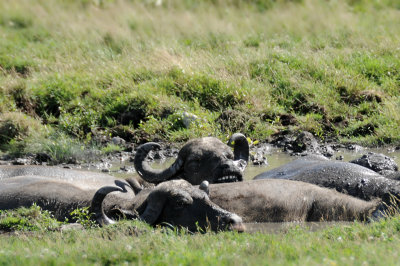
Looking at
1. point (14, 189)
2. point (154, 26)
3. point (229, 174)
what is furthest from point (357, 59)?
point (14, 189)

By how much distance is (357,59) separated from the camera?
18.2 meters

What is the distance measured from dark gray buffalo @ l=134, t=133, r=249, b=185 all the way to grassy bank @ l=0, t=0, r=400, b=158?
4422mm

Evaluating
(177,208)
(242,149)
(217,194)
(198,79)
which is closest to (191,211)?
(177,208)

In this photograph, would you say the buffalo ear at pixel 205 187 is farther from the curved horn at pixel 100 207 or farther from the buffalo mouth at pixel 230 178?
the buffalo mouth at pixel 230 178

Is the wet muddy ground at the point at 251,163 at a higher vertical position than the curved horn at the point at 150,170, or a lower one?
lower

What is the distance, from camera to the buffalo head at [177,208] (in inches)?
320

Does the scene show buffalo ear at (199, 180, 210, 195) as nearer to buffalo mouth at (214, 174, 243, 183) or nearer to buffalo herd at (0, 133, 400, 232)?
buffalo herd at (0, 133, 400, 232)

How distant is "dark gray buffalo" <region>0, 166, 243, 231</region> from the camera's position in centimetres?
820

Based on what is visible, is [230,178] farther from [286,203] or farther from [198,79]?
[198,79]

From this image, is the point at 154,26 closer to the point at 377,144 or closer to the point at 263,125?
the point at 263,125

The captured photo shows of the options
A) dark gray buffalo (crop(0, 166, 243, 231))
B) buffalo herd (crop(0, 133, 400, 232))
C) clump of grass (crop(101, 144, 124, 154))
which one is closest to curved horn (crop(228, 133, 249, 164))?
buffalo herd (crop(0, 133, 400, 232))

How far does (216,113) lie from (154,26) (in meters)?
7.96

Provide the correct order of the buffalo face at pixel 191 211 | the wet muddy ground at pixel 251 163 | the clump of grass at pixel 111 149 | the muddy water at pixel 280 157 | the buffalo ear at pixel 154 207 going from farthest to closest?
the clump of grass at pixel 111 149, the muddy water at pixel 280 157, the wet muddy ground at pixel 251 163, the buffalo ear at pixel 154 207, the buffalo face at pixel 191 211

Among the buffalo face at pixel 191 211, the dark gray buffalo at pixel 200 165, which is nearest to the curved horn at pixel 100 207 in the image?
the buffalo face at pixel 191 211
